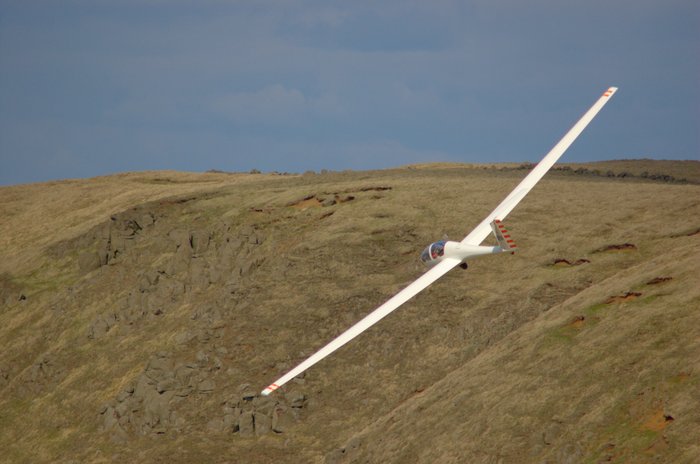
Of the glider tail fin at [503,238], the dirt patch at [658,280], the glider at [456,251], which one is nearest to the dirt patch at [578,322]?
the dirt patch at [658,280]

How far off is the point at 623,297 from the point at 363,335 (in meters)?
14.3

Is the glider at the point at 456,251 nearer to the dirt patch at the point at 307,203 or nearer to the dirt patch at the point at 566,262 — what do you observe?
the dirt patch at the point at 566,262

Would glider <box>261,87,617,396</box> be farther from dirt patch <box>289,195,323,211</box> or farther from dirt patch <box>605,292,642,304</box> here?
dirt patch <box>289,195,323,211</box>

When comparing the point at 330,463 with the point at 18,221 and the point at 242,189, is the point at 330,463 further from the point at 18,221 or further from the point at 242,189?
the point at 18,221

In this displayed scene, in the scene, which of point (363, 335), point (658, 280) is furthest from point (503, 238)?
point (363, 335)

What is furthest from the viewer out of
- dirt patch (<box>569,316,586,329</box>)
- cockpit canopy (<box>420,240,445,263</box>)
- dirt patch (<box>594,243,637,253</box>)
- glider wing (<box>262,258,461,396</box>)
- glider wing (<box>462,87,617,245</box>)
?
dirt patch (<box>594,243,637,253</box>)

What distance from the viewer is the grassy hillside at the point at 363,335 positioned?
41.1 meters

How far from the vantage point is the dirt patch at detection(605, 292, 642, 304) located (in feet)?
154

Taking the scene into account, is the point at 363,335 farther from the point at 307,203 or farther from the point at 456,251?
the point at 307,203

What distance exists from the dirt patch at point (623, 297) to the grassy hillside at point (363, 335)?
69 mm

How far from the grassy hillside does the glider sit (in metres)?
4.47

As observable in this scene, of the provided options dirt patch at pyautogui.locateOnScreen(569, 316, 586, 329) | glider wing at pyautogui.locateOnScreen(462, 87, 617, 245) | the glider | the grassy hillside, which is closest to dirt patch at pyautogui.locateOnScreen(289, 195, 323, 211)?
the grassy hillside

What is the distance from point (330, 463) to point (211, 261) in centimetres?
2731

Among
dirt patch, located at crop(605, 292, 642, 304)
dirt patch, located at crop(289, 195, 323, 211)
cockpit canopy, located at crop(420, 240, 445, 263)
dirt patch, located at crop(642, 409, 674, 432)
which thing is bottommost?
dirt patch, located at crop(642, 409, 674, 432)
